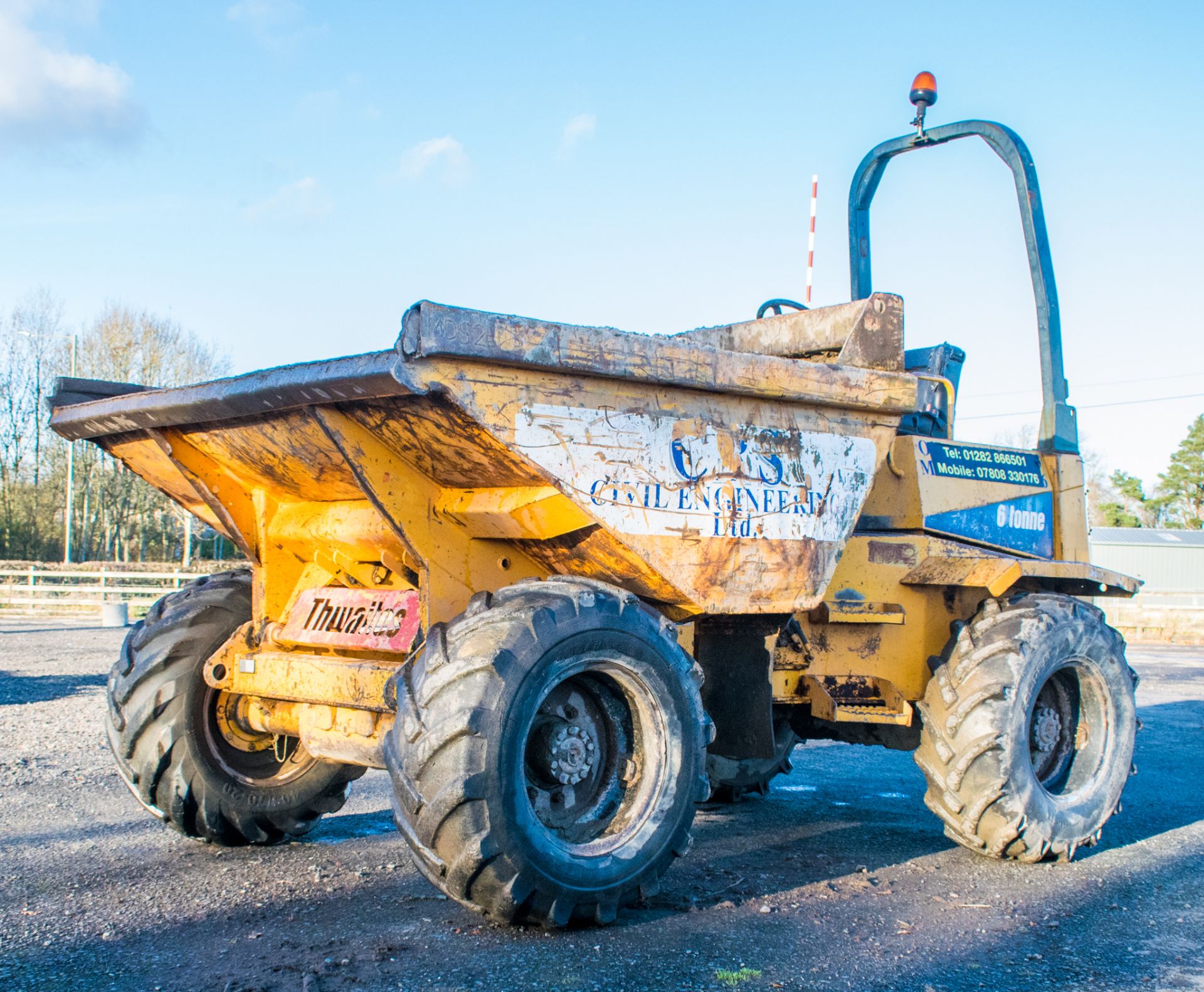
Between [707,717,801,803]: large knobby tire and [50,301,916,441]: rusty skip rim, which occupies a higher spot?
[50,301,916,441]: rusty skip rim

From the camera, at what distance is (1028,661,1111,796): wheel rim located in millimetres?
5738

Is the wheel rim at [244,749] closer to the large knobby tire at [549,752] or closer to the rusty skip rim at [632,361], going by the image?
the large knobby tire at [549,752]

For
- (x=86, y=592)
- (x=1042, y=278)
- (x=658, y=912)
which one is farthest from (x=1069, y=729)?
(x=86, y=592)

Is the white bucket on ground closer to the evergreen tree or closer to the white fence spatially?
the white fence

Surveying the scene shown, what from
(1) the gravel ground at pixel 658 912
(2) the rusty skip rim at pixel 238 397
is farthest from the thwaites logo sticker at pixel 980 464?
(2) the rusty skip rim at pixel 238 397

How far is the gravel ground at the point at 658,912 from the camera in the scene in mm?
3604

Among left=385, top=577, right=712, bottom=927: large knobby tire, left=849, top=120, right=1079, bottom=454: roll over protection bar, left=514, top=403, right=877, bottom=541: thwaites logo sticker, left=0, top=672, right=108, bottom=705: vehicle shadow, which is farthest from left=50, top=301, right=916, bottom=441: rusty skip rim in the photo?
left=0, top=672, right=108, bottom=705: vehicle shadow

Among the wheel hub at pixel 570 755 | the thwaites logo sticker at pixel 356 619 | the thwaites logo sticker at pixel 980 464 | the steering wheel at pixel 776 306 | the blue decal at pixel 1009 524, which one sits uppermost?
the steering wheel at pixel 776 306

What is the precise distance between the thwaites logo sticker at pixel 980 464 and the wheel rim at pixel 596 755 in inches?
92.3

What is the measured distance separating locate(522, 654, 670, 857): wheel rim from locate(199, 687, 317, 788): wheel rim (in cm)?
159

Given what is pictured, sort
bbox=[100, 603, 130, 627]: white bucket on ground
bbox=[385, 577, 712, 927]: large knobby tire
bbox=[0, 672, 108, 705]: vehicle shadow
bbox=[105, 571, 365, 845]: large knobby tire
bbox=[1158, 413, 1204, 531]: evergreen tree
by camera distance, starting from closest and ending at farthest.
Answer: bbox=[385, 577, 712, 927]: large knobby tire
bbox=[105, 571, 365, 845]: large knobby tire
bbox=[0, 672, 108, 705]: vehicle shadow
bbox=[100, 603, 130, 627]: white bucket on ground
bbox=[1158, 413, 1204, 531]: evergreen tree

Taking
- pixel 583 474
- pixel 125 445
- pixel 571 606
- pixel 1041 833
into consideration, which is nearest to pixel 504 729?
pixel 571 606

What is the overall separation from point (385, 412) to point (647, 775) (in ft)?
5.22

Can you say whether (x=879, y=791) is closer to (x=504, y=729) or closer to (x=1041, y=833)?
(x=1041, y=833)
